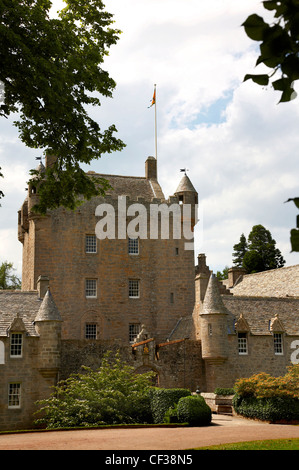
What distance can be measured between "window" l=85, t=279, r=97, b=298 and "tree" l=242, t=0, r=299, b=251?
37584 millimetres

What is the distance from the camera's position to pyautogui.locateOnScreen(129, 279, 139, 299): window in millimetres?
42281

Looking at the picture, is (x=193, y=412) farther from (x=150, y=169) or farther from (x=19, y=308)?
(x=150, y=169)

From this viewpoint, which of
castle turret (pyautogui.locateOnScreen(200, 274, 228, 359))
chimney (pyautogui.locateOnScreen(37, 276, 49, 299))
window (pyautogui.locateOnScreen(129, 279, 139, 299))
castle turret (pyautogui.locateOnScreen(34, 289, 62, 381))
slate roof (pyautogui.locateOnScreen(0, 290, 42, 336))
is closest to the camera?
castle turret (pyautogui.locateOnScreen(34, 289, 62, 381))

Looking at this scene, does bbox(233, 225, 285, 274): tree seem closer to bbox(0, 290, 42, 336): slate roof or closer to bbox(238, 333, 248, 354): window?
bbox(238, 333, 248, 354): window

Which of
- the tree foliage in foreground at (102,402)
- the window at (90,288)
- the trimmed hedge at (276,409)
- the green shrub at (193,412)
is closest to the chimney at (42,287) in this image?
the window at (90,288)

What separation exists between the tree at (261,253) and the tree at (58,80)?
4812 centimetres

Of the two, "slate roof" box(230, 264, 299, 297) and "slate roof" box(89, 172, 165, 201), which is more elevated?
"slate roof" box(89, 172, 165, 201)

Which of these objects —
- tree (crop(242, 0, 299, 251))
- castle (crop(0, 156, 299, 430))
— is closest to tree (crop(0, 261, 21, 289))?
castle (crop(0, 156, 299, 430))

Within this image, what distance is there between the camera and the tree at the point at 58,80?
1628cm

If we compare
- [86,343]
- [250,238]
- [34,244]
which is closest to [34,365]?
[86,343]

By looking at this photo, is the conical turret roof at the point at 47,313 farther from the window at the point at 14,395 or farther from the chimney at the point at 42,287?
the window at the point at 14,395

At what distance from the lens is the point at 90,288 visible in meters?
41.2

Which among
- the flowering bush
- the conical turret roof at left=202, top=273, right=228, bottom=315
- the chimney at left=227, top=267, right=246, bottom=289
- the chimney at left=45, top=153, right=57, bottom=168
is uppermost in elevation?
the chimney at left=45, top=153, right=57, bottom=168
